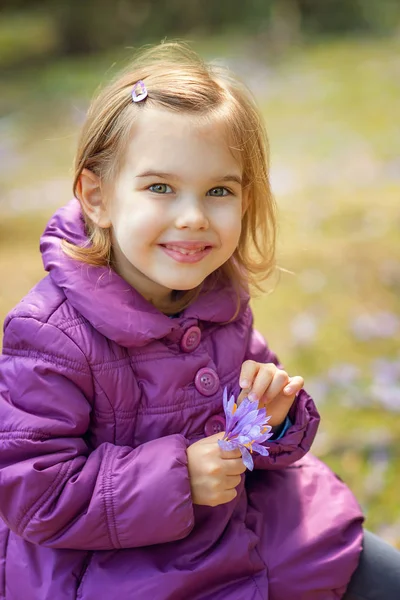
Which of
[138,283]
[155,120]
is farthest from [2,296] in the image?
[155,120]

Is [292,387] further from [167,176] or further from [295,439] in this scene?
[167,176]

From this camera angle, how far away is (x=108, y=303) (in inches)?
46.8

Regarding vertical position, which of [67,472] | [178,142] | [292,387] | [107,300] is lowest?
[67,472]

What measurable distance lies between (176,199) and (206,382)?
0.30 meters

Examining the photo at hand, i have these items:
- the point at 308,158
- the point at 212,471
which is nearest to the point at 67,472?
the point at 212,471

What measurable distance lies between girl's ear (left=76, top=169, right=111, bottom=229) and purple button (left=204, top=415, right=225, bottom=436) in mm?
364

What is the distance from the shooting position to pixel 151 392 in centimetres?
121

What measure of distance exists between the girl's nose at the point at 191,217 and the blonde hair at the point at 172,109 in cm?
13

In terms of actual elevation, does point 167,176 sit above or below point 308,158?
above

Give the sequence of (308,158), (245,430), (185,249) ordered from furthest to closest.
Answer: (308,158), (185,249), (245,430)

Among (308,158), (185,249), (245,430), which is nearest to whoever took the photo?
(245,430)

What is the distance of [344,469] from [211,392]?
82 cm

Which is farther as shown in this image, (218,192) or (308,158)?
(308,158)

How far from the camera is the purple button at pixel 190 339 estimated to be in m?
1.25
